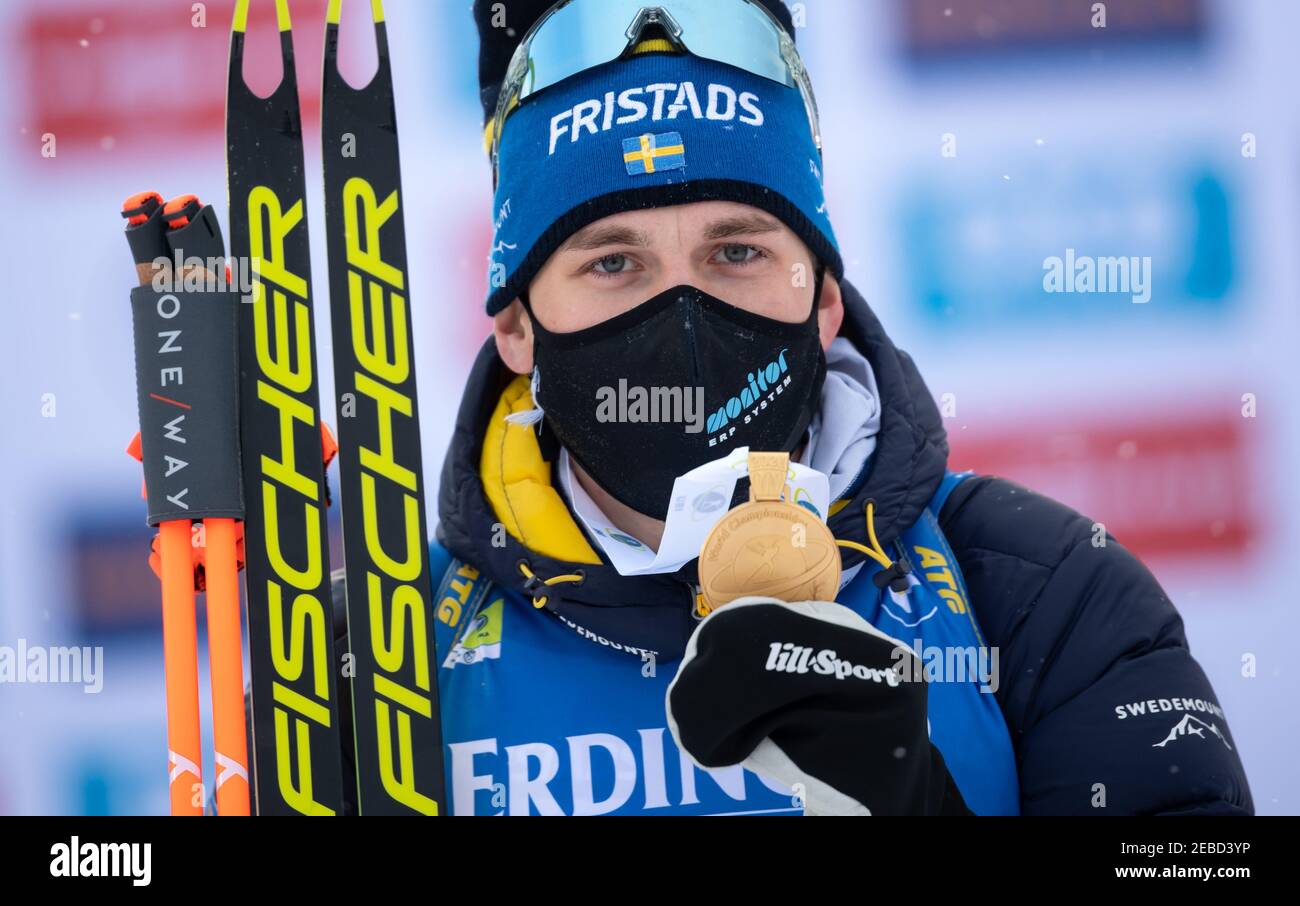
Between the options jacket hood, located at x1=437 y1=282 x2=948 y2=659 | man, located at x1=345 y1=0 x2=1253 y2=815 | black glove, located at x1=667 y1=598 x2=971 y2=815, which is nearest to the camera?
black glove, located at x1=667 y1=598 x2=971 y2=815

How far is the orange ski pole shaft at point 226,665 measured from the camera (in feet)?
6.86

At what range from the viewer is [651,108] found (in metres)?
2.18

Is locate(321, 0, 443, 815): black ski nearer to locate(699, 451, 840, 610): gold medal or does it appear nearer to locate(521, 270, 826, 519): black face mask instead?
locate(521, 270, 826, 519): black face mask

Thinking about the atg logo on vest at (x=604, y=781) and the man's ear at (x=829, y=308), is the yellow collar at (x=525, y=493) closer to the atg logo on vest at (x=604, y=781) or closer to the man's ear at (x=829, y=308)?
the atg logo on vest at (x=604, y=781)

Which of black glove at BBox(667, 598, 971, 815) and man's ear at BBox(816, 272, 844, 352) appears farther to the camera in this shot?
man's ear at BBox(816, 272, 844, 352)

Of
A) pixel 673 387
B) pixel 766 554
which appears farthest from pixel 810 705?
pixel 673 387

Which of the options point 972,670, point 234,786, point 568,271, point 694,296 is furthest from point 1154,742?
point 234,786

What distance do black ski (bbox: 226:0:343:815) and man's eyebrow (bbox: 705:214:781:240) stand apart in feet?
2.26

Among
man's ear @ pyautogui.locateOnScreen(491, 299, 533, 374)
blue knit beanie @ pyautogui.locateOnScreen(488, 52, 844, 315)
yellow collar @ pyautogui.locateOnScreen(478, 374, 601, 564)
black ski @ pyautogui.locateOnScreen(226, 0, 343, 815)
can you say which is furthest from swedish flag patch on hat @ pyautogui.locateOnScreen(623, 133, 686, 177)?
black ski @ pyautogui.locateOnScreen(226, 0, 343, 815)

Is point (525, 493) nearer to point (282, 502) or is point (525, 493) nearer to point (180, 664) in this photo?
point (282, 502)

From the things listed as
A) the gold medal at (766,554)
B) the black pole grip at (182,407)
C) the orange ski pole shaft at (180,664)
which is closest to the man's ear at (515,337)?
the black pole grip at (182,407)

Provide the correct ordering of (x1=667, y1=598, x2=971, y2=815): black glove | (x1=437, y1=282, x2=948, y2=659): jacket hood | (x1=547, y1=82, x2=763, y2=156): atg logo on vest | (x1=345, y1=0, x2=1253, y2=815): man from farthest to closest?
(x1=547, y1=82, x2=763, y2=156): atg logo on vest < (x1=437, y1=282, x2=948, y2=659): jacket hood < (x1=345, y1=0, x2=1253, y2=815): man < (x1=667, y1=598, x2=971, y2=815): black glove

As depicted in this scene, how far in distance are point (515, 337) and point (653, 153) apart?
42 centimetres

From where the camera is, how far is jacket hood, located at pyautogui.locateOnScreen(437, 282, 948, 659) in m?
2.04
